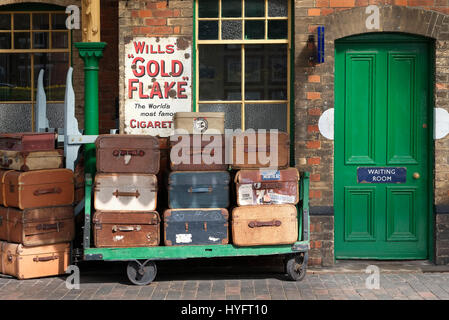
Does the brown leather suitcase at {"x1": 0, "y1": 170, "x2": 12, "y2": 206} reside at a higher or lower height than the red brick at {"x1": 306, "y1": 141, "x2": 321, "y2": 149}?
lower

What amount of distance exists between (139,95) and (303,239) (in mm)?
2665

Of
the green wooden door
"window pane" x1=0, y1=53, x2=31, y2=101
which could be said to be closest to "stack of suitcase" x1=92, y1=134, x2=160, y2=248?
"window pane" x1=0, y1=53, x2=31, y2=101

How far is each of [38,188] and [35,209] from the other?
24cm

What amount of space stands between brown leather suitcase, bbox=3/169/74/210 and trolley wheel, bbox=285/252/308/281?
2575 mm

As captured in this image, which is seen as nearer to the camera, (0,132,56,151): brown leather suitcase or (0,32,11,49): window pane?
(0,132,56,151): brown leather suitcase

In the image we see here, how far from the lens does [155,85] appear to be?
7977 millimetres

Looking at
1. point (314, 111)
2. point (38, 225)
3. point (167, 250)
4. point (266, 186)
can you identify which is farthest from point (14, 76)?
point (314, 111)

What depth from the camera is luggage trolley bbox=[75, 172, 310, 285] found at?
6863 mm

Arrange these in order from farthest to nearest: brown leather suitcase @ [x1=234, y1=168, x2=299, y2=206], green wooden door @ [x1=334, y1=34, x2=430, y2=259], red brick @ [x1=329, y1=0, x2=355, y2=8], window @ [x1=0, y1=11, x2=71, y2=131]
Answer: window @ [x1=0, y1=11, x2=71, y2=131]
green wooden door @ [x1=334, y1=34, x2=430, y2=259]
red brick @ [x1=329, y1=0, x2=355, y2=8]
brown leather suitcase @ [x1=234, y1=168, x2=299, y2=206]

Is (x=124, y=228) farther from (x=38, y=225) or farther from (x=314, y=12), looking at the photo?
(x=314, y=12)

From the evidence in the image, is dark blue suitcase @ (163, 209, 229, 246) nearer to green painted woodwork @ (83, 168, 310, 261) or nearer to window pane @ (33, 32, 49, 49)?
green painted woodwork @ (83, 168, 310, 261)

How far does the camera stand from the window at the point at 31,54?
8.54m

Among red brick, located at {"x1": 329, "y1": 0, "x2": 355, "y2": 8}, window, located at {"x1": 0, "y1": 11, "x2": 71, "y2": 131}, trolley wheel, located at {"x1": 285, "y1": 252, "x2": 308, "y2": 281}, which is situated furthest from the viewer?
window, located at {"x1": 0, "y1": 11, "x2": 71, "y2": 131}

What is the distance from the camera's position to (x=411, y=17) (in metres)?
7.75
